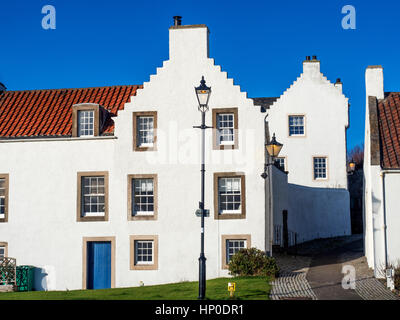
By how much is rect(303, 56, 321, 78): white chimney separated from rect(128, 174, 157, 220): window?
21.4 meters

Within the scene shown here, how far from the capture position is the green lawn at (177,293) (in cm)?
2167

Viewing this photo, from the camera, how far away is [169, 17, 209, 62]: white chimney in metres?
29.1

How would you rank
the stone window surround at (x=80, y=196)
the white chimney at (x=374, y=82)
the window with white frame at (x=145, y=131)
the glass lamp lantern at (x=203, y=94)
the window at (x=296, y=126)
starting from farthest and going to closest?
the window at (x=296, y=126) < the white chimney at (x=374, y=82) < the window with white frame at (x=145, y=131) < the stone window surround at (x=80, y=196) < the glass lamp lantern at (x=203, y=94)

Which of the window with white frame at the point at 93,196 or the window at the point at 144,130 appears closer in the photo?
the window at the point at 144,130

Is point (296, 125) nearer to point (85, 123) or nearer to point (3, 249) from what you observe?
point (85, 123)

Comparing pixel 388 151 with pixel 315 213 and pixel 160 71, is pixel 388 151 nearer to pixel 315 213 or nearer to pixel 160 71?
pixel 160 71

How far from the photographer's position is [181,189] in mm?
28719

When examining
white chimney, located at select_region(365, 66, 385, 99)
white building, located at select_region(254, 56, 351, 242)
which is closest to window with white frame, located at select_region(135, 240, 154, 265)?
white chimney, located at select_region(365, 66, 385, 99)

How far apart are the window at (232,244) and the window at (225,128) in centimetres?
405

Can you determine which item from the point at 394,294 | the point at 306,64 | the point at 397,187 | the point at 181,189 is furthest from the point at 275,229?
the point at 306,64

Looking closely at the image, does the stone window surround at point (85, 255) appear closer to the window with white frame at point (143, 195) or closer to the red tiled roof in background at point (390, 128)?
Result: the window with white frame at point (143, 195)

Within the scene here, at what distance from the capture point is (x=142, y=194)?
95.8 ft

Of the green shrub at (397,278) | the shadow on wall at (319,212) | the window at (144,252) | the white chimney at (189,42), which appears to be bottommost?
the green shrub at (397,278)

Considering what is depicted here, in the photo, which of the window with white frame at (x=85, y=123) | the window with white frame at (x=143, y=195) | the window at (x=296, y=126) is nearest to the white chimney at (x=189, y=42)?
the window with white frame at (x=85, y=123)
